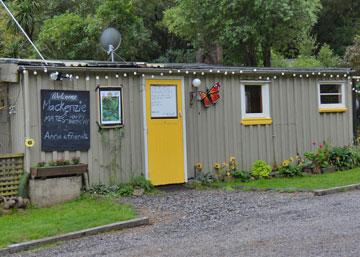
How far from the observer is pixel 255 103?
13.7 m

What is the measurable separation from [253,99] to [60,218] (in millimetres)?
6199

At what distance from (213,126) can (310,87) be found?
2933 millimetres

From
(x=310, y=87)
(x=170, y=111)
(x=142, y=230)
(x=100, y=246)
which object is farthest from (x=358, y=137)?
(x=100, y=246)

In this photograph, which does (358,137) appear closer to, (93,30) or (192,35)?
(192,35)

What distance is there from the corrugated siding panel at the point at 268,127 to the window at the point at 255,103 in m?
0.13

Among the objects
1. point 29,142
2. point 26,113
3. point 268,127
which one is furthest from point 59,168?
point 268,127

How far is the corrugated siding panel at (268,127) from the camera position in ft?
42.0

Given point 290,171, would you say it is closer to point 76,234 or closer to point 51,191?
point 51,191

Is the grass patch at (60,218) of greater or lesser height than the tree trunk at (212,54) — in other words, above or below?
below

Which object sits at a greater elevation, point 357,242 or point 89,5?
point 89,5

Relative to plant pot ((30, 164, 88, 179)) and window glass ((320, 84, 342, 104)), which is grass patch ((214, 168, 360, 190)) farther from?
plant pot ((30, 164, 88, 179))

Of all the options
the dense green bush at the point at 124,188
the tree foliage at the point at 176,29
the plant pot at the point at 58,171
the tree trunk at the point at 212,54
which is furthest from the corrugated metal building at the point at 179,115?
the tree trunk at the point at 212,54

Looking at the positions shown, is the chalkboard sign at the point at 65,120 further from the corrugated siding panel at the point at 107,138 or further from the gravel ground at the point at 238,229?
the gravel ground at the point at 238,229

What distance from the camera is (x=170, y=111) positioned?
40.1 feet
